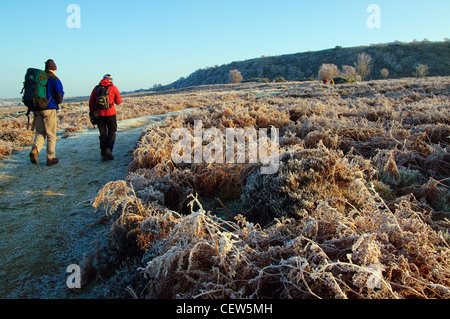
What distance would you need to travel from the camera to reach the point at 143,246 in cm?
293

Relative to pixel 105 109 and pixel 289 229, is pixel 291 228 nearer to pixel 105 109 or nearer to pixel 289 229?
pixel 289 229

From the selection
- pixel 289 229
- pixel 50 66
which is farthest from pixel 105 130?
pixel 289 229

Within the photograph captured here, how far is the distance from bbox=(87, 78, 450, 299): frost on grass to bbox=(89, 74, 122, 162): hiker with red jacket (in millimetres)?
1771

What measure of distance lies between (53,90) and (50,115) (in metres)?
0.59

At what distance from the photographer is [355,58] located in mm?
73000

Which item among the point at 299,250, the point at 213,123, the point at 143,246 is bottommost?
the point at 143,246

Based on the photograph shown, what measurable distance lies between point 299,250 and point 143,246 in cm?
176

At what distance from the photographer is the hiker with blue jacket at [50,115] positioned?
588cm

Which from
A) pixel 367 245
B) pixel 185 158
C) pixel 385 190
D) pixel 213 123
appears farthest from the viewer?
pixel 213 123

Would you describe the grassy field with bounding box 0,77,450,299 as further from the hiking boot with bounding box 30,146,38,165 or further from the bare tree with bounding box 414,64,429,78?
the bare tree with bounding box 414,64,429,78

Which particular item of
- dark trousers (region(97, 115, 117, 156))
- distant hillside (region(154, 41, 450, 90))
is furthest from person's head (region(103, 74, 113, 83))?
distant hillside (region(154, 41, 450, 90))
